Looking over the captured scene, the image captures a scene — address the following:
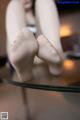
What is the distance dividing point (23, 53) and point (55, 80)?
8 cm

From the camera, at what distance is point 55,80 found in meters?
0.46

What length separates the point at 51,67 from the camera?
0.47 meters

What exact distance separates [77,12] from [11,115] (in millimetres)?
318

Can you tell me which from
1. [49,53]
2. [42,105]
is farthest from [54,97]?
[49,53]

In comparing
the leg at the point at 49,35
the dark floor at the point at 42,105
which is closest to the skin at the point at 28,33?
the leg at the point at 49,35

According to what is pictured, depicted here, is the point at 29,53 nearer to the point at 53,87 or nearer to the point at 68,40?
the point at 53,87

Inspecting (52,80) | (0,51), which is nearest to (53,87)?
(52,80)

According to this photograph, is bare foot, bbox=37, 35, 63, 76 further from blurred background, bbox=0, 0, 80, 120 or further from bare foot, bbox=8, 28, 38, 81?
blurred background, bbox=0, 0, 80, 120

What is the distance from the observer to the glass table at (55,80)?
41cm

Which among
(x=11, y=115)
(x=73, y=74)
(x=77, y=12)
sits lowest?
(x=11, y=115)

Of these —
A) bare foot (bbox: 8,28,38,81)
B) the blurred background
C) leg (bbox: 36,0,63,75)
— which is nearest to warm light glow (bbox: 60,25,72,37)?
the blurred background

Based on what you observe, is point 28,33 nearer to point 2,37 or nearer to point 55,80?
point 55,80

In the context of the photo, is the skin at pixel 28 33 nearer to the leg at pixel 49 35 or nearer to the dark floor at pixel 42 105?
the leg at pixel 49 35

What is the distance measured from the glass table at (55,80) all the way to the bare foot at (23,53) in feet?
0.07
